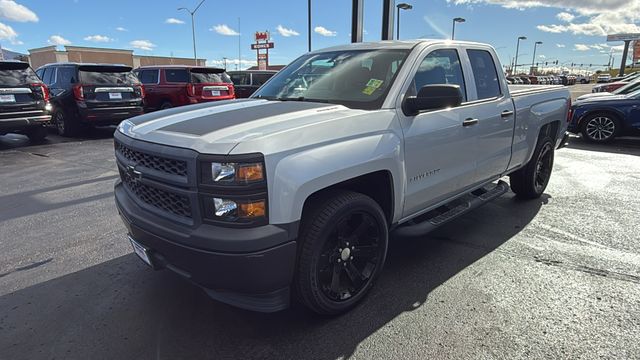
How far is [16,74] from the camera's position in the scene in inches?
356

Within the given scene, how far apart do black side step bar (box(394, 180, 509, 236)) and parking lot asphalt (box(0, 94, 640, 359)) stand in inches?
14.3

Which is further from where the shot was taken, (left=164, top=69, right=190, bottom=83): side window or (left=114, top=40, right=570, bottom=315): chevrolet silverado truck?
(left=164, top=69, right=190, bottom=83): side window

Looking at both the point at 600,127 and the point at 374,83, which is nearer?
the point at 374,83

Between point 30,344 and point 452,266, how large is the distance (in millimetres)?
3134

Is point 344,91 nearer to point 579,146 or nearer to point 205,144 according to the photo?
point 205,144

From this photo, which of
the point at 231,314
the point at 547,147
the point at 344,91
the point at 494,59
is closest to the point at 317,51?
the point at 344,91

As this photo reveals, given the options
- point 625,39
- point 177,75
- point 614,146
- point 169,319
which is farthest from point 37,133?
point 625,39

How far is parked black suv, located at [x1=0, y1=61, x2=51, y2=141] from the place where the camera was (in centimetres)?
879

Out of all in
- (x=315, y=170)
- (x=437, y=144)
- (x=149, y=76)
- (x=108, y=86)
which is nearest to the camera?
(x=315, y=170)

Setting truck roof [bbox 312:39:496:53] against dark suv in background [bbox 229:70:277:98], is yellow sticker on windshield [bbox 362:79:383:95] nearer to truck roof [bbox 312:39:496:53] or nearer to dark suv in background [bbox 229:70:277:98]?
truck roof [bbox 312:39:496:53]

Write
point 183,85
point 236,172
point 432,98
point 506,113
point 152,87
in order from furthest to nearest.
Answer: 1. point 152,87
2. point 183,85
3. point 506,113
4. point 432,98
5. point 236,172

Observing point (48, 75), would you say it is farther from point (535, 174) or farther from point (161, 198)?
point (535, 174)

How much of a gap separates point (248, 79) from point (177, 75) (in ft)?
13.3

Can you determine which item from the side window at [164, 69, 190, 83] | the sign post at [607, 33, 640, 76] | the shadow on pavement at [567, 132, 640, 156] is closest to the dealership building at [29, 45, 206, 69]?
the side window at [164, 69, 190, 83]
